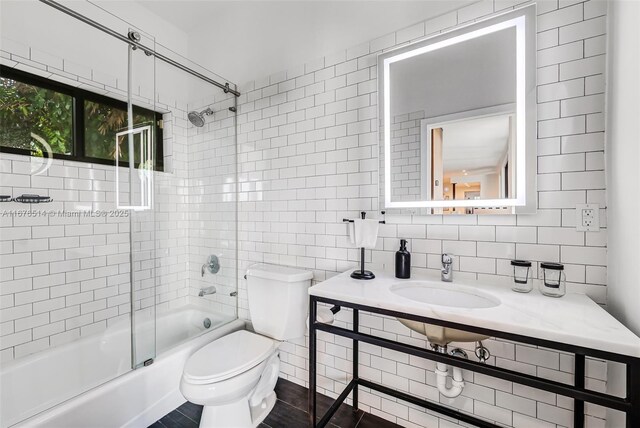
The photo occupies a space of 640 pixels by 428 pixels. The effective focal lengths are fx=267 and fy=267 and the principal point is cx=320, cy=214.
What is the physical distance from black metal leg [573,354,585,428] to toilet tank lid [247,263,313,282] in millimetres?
1290

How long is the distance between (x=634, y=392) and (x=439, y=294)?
0.66m

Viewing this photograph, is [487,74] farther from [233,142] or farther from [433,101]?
[233,142]

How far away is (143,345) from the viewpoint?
65.2 inches

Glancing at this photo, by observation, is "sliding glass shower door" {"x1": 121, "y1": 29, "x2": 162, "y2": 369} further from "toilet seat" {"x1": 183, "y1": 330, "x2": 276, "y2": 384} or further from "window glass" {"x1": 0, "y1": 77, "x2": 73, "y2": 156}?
"toilet seat" {"x1": 183, "y1": 330, "x2": 276, "y2": 384}

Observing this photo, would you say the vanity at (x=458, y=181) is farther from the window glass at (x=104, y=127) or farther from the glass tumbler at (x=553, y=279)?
the window glass at (x=104, y=127)

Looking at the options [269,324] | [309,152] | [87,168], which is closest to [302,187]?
[309,152]

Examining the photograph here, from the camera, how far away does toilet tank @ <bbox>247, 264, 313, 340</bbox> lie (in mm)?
1662

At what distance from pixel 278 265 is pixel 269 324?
16.0 inches

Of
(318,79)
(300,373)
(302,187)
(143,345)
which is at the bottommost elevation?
(300,373)

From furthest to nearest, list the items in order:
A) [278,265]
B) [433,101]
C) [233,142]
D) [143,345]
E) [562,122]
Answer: [233,142]
[278,265]
[143,345]
[433,101]
[562,122]

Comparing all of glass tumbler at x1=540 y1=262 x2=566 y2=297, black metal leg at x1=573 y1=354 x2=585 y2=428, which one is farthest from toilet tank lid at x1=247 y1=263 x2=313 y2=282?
black metal leg at x1=573 y1=354 x2=585 y2=428

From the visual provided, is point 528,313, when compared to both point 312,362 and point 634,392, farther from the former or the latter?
point 312,362

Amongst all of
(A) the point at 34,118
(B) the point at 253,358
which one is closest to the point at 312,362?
(B) the point at 253,358

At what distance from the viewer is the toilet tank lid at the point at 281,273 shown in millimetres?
1660
